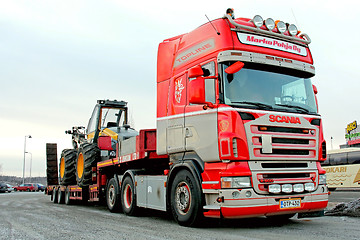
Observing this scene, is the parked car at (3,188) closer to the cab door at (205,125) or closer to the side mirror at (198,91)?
the cab door at (205,125)

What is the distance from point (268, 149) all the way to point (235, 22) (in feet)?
8.22

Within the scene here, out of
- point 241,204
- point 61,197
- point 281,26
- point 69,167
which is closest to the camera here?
point 241,204

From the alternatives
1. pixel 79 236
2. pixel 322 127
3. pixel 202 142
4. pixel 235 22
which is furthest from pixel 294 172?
pixel 79 236

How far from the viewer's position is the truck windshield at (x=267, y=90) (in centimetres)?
676

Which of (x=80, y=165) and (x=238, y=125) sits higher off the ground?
(x=238, y=125)

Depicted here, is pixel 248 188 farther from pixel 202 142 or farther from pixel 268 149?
pixel 202 142

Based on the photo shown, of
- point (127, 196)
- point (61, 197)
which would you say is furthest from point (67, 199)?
point (127, 196)

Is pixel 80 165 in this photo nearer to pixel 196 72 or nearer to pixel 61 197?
pixel 61 197

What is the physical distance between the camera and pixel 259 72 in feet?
23.5

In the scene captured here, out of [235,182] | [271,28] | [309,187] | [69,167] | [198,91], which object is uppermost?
[271,28]

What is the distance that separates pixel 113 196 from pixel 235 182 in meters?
5.52

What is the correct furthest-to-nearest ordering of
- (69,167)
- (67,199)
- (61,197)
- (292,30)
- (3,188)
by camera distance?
1. (3,188)
2. (61,197)
3. (67,199)
4. (69,167)
5. (292,30)

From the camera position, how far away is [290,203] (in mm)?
6680

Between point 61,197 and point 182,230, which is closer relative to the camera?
point 182,230
